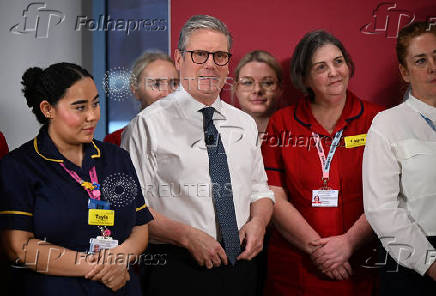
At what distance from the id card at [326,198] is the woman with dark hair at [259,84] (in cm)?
65

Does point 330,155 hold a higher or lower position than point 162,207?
higher

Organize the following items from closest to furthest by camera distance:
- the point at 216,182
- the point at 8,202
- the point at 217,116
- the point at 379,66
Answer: the point at 8,202
the point at 216,182
the point at 217,116
the point at 379,66

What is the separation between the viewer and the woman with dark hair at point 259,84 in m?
2.78

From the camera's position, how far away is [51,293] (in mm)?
1558

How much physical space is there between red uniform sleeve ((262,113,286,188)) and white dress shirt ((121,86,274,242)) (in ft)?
1.07

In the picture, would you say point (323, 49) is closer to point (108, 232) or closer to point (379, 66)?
point (379, 66)

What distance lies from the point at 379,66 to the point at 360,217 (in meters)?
1.08

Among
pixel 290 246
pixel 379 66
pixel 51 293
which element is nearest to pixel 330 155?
pixel 290 246

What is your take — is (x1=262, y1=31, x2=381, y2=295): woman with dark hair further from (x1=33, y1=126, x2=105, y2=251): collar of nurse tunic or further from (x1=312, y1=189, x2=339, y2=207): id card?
(x1=33, y1=126, x2=105, y2=251): collar of nurse tunic

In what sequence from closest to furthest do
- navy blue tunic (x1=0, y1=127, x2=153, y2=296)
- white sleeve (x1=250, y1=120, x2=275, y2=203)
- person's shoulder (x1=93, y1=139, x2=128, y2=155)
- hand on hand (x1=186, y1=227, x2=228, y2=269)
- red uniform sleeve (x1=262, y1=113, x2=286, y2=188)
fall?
1. navy blue tunic (x1=0, y1=127, x2=153, y2=296)
2. person's shoulder (x1=93, y1=139, x2=128, y2=155)
3. hand on hand (x1=186, y1=227, x2=228, y2=269)
4. white sleeve (x1=250, y1=120, x2=275, y2=203)
5. red uniform sleeve (x1=262, y1=113, x2=286, y2=188)

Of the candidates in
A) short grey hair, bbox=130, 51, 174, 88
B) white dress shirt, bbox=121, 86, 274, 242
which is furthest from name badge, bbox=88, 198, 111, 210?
short grey hair, bbox=130, 51, 174, 88

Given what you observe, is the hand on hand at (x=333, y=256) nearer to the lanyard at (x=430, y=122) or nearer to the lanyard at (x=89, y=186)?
the lanyard at (x=430, y=122)

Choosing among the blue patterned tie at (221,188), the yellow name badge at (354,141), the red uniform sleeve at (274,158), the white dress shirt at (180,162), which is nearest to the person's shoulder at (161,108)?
the white dress shirt at (180,162)

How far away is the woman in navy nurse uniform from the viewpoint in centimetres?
152
